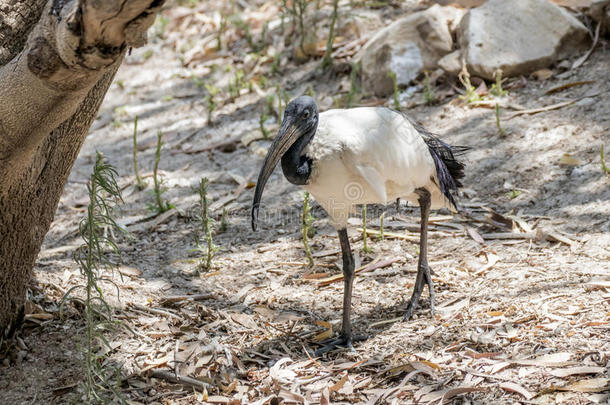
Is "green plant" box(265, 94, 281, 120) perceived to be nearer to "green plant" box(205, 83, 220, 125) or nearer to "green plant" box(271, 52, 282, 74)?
"green plant" box(205, 83, 220, 125)

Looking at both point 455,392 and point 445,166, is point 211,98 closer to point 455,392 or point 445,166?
point 445,166

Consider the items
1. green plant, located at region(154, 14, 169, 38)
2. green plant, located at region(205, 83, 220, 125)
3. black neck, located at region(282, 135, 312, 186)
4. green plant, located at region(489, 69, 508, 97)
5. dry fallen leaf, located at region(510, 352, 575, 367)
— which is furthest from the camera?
green plant, located at region(154, 14, 169, 38)

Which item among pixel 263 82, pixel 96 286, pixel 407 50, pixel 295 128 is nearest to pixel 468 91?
pixel 407 50

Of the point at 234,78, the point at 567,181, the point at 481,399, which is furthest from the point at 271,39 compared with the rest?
the point at 481,399

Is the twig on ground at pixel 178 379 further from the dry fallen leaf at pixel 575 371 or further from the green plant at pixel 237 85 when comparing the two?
the green plant at pixel 237 85

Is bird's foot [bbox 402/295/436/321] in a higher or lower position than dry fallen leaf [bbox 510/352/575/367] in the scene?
lower

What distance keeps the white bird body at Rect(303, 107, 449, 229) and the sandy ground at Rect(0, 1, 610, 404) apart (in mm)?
768

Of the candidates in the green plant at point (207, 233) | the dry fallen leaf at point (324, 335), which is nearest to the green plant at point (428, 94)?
the green plant at point (207, 233)

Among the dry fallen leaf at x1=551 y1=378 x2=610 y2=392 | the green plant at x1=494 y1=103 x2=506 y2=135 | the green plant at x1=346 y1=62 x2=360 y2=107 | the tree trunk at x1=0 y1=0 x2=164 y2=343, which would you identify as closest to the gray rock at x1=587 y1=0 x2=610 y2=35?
the green plant at x1=494 y1=103 x2=506 y2=135

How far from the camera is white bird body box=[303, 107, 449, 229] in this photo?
3707 mm

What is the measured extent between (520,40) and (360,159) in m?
3.75

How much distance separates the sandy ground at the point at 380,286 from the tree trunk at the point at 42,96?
0.59 metres

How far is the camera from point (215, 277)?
4781 millimetres

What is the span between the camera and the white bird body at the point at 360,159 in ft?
12.2
